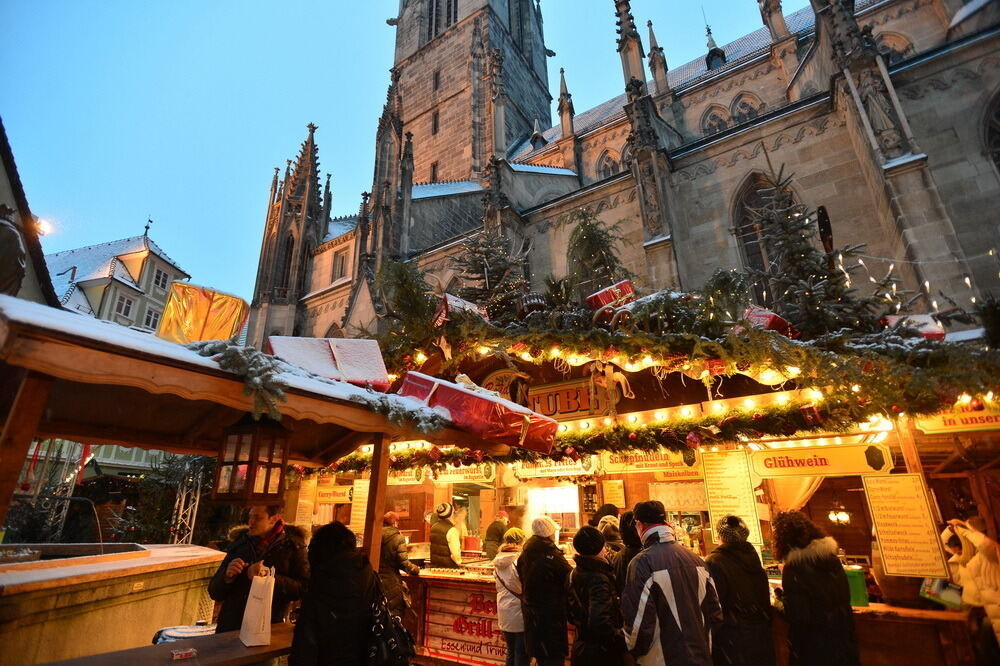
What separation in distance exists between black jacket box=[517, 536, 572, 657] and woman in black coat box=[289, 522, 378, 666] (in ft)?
5.18

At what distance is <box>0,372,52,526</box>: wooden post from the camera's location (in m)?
2.30

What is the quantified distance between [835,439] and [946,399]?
3.93 feet

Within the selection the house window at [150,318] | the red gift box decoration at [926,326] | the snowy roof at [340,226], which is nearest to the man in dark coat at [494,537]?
the red gift box decoration at [926,326]

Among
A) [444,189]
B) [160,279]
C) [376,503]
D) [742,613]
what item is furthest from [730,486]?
[160,279]

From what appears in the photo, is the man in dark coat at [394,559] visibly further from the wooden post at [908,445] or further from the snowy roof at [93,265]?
the snowy roof at [93,265]

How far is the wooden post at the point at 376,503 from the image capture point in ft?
13.0

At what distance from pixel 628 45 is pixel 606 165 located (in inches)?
209

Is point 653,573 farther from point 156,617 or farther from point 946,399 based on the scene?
point 156,617

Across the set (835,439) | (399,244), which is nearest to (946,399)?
(835,439)

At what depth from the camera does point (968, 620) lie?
4047 millimetres

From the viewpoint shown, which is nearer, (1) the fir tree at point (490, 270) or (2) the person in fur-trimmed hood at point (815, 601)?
(2) the person in fur-trimmed hood at point (815, 601)

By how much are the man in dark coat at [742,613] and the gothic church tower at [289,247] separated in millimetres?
24108

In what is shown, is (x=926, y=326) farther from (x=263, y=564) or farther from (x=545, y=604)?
(x=263, y=564)

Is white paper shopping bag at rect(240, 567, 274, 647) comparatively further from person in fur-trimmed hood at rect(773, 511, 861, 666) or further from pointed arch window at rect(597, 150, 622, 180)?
pointed arch window at rect(597, 150, 622, 180)
